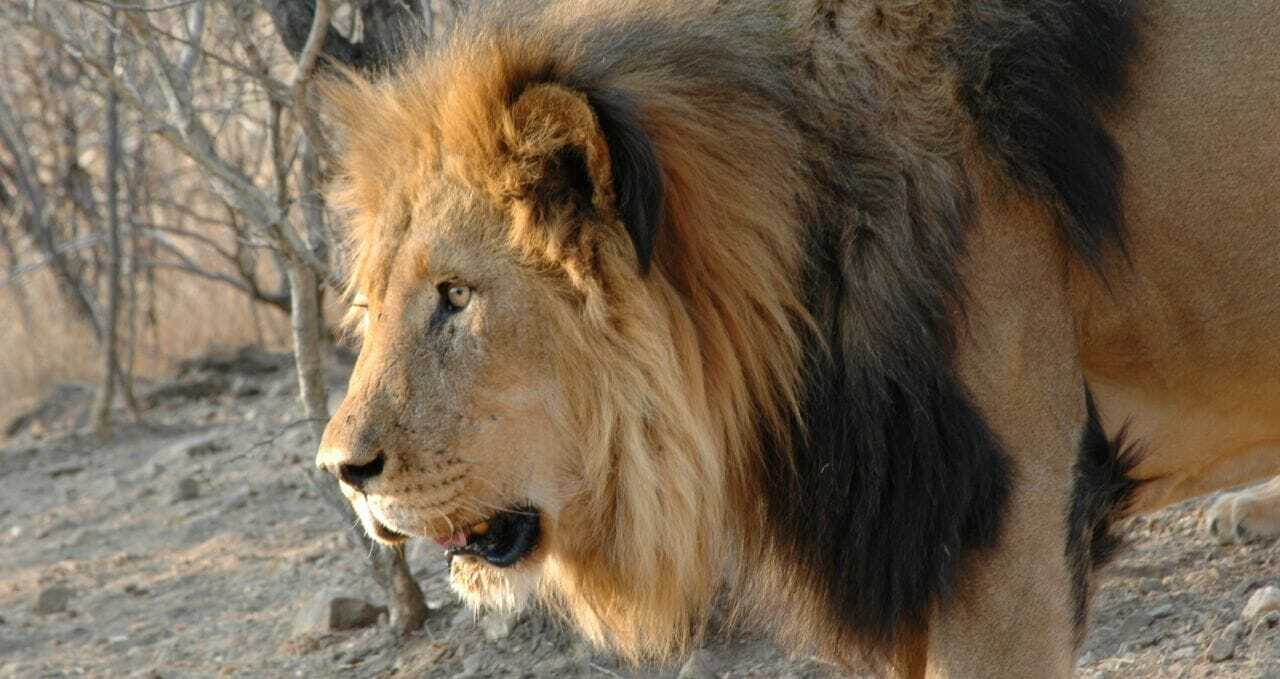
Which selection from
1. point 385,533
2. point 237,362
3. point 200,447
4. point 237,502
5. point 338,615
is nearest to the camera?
point 385,533

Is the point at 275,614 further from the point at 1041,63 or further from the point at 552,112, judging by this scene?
the point at 1041,63

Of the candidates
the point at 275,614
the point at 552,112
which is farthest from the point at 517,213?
the point at 275,614

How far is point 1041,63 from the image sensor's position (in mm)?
2447

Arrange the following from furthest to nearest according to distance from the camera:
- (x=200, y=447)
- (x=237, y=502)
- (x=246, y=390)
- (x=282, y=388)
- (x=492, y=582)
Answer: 1. (x=246, y=390)
2. (x=282, y=388)
3. (x=200, y=447)
4. (x=237, y=502)
5. (x=492, y=582)

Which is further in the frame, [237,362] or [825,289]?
[237,362]

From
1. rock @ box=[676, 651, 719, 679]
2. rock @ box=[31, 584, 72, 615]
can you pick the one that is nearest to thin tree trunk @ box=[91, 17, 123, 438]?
rock @ box=[31, 584, 72, 615]

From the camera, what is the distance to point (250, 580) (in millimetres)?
4797

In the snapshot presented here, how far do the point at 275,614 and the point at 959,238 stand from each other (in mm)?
2667

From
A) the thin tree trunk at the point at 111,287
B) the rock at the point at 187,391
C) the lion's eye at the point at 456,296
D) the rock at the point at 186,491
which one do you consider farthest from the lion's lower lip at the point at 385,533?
the rock at the point at 187,391

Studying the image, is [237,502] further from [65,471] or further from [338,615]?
[338,615]

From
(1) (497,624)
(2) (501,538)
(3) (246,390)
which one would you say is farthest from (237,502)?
(2) (501,538)

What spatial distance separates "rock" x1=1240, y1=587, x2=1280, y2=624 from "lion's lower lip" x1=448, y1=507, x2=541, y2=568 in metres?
1.50

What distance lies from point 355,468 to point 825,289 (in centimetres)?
77

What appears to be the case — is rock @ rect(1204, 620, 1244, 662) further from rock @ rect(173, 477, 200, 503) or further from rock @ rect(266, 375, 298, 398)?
rock @ rect(266, 375, 298, 398)
